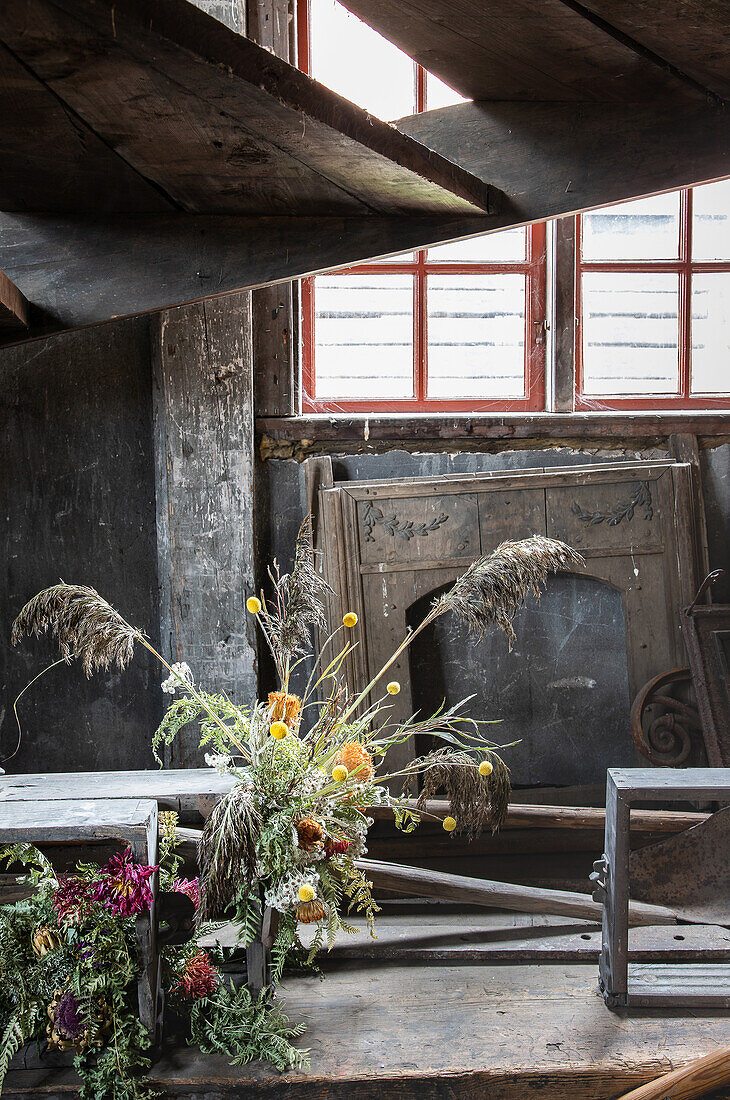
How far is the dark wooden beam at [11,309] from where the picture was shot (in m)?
1.99

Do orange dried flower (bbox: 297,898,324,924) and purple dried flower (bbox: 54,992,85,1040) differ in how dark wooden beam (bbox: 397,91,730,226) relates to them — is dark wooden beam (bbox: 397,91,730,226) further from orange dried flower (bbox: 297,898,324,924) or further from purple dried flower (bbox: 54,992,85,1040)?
purple dried flower (bbox: 54,992,85,1040)

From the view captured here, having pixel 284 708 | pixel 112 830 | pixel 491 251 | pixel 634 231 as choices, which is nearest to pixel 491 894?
pixel 284 708

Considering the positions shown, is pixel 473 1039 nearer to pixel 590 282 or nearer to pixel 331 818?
pixel 331 818

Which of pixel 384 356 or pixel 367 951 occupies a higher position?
pixel 384 356

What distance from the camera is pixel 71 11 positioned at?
133cm

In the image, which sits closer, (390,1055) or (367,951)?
(390,1055)

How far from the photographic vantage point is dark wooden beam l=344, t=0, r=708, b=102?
150cm

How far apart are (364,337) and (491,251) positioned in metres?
0.65

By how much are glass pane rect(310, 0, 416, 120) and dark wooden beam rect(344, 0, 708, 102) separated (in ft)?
5.53

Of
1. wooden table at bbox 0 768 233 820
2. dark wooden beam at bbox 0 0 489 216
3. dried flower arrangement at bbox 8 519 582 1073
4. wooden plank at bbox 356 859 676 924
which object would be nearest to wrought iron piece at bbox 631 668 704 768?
wooden plank at bbox 356 859 676 924

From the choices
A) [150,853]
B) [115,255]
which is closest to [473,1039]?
[150,853]

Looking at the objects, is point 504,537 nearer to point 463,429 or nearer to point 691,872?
point 463,429

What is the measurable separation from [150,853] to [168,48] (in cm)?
181

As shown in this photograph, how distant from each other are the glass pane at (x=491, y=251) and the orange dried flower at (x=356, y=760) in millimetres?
2156
